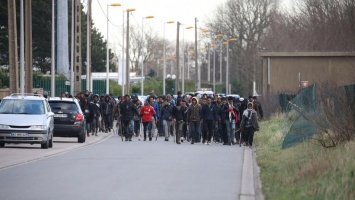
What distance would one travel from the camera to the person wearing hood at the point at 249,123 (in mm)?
34000

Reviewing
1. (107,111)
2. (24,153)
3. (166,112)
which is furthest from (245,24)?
(24,153)

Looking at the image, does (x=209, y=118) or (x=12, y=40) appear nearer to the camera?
(x=209, y=118)

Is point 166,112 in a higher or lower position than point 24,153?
higher

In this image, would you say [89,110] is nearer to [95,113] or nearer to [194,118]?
[95,113]

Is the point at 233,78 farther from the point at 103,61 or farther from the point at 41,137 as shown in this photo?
the point at 41,137

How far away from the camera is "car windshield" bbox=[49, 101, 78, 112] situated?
117 feet

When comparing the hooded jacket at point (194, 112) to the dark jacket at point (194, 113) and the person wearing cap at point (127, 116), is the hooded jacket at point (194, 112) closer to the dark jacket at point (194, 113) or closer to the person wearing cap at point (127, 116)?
the dark jacket at point (194, 113)

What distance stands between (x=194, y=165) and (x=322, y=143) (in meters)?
3.00

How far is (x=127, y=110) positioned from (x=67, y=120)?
314 cm

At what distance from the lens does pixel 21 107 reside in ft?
102

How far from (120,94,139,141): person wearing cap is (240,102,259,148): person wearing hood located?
5061 mm

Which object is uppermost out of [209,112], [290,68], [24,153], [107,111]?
[290,68]

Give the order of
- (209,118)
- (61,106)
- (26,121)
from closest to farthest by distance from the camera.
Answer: (26,121) < (61,106) < (209,118)

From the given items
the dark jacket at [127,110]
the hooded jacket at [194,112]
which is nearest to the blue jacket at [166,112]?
the dark jacket at [127,110]
